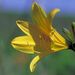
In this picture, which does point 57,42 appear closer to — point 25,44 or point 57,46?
point 57,46

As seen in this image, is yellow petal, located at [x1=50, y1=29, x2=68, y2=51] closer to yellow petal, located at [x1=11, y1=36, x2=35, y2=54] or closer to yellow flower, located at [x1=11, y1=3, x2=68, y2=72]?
yellow flower, located at [x1=11, y1=3, x2=68, y2=72]

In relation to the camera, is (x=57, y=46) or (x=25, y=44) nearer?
(x=57, y=46)

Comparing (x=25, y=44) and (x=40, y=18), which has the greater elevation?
(x=40, y=18)

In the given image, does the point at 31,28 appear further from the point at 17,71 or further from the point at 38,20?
the point at 17,71

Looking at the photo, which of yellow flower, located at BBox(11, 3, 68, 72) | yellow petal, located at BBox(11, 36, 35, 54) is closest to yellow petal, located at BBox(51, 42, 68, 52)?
yellow flower, located at BBox(11, 3, 68, 72)

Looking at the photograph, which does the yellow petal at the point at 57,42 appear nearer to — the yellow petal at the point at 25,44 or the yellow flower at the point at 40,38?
the yellow flower at the point at 40,38

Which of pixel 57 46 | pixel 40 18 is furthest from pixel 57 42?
pixel 40 18

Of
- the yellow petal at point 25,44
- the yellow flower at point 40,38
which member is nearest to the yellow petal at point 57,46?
the yellow flower at point 40,38
